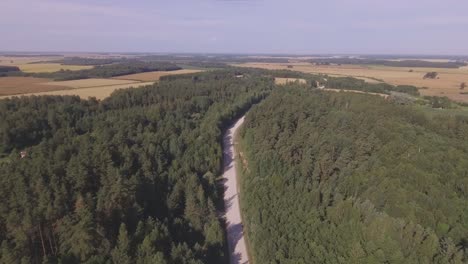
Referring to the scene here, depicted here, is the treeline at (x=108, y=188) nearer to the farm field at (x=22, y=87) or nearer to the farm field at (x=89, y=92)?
the farm field at (x=89, y=92)

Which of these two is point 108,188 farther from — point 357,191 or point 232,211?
point 357,191

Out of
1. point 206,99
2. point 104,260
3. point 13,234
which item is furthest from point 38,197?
point 206,99

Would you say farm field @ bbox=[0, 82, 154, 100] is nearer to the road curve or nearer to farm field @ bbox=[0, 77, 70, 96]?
farm field @ bbox=[0, 77, 70, 96]

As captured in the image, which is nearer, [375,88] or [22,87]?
[22,87]

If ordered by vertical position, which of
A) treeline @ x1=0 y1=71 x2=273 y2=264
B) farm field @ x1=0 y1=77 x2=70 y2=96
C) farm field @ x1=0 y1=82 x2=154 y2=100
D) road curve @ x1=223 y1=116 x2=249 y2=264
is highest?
farm field @ x1=0 y1=77 x2=70 y2=96

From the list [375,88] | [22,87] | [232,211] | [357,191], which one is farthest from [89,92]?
[375,88]

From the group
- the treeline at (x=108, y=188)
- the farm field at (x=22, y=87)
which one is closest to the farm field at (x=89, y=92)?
the farm field at (x=22, y=87)

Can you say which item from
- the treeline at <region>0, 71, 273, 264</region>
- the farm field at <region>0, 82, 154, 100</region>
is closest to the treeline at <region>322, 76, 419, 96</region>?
the treeline at <region>0, 71, 273, 264</region>
